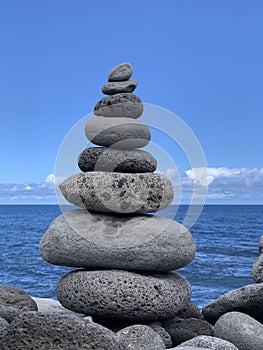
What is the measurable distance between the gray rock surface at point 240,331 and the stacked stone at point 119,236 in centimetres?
87

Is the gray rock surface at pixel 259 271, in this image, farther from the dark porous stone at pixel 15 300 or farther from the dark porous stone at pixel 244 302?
the dark porous stone at pixel 15 300

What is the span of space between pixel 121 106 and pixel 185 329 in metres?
4.32

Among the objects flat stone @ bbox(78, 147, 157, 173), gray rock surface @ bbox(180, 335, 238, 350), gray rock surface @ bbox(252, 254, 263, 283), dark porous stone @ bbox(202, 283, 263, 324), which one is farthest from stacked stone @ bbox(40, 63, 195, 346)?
gray rock surface @ bbox(252, 254, 263, 283)

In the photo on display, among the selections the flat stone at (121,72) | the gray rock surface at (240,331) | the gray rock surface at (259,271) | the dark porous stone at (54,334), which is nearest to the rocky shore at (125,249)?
the gray rock surface at (240,331)

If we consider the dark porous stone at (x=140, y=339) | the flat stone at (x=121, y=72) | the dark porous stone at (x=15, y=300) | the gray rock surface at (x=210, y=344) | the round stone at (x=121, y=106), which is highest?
the flat stone at (x=121, y=72)

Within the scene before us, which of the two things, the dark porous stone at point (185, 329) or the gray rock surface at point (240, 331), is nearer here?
the gray rock surface at point (240, 331)

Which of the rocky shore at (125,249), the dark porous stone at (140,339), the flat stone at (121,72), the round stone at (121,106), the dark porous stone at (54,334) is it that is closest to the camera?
the dark porous stone at (54,334)

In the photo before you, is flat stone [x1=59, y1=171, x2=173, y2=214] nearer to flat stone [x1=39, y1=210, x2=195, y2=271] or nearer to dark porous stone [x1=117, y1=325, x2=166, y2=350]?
flat stone [x1=39, y1=210, x2=195, y2=271]

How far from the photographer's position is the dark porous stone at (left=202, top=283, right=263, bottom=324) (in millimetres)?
10117

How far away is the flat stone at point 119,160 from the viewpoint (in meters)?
10.2

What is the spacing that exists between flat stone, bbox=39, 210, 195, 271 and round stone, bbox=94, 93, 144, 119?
1.99m

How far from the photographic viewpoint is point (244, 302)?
10258 mm

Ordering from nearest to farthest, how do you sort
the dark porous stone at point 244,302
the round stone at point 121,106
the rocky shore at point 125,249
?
the rocky shore at point 125,249, the dark porous stone at point 244,302, the round stone at point 121,106

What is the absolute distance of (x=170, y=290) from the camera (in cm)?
977
